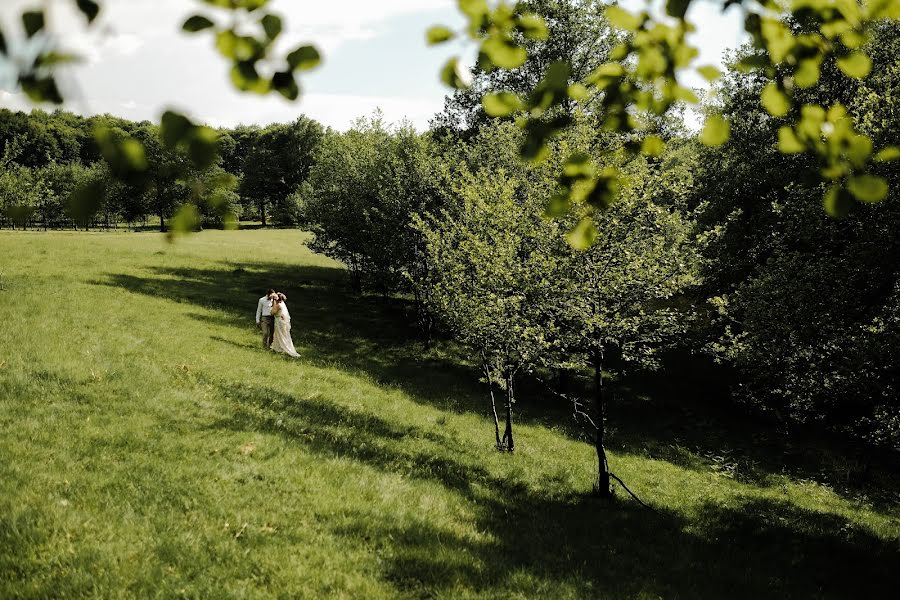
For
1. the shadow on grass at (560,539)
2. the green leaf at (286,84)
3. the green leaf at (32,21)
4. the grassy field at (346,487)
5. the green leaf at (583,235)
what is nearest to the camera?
the green leaf at (32,21)

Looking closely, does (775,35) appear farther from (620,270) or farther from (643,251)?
(643,251)

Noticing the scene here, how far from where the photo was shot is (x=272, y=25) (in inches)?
89.3

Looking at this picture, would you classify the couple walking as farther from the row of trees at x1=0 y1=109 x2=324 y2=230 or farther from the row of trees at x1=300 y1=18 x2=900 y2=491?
the row of trees at x1=0 y1=109 x2=324 y2=230

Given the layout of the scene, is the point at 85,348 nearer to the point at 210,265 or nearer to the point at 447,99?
the point at 210,265

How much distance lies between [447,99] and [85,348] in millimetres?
30352

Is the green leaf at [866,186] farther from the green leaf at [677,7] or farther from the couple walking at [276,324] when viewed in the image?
the couple walking at [276,324]

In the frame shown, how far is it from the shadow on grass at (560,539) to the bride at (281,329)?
5896 millimetres

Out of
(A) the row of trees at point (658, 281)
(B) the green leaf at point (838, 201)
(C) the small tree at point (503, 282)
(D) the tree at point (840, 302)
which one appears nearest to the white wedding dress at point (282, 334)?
(A) the row of trees at point (658, 281)

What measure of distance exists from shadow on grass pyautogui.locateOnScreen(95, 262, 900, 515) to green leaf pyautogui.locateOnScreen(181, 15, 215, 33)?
17945 mm

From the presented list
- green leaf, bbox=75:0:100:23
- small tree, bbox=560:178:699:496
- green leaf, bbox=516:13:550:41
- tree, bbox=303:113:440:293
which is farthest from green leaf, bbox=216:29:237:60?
tree, bbox=303:113:440:293

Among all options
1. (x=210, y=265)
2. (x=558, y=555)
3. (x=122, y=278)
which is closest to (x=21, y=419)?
(x=558, y=555)

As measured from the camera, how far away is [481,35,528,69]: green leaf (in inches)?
110

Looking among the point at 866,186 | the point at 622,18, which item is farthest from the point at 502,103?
the point at 866,186

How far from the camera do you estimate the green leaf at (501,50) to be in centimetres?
279
